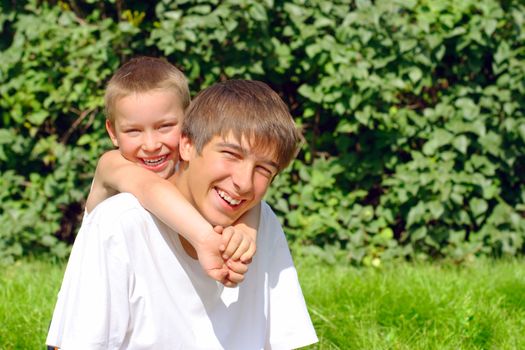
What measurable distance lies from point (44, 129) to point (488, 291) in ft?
9.97

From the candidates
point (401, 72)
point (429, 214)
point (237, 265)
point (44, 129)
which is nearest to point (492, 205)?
point (429, 214)

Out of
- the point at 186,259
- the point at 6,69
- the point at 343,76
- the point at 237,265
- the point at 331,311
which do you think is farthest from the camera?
the point at 6,69

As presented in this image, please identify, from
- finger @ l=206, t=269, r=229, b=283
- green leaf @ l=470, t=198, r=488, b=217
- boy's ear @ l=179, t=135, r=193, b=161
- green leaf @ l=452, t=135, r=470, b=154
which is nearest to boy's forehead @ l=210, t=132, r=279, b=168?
boy's ear @ l=179, t=135, r=193, b=161

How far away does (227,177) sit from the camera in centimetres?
222

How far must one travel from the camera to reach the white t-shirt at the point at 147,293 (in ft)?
7.11

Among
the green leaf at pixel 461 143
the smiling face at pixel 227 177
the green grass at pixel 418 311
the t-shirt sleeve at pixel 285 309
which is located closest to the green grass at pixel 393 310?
the green grass at pixel 418 311

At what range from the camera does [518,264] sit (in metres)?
4.55

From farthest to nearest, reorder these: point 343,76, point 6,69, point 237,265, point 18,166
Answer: point 18,166, point 6,69, point 343,76, point 237,265

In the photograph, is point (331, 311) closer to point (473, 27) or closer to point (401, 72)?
point (401, 72)

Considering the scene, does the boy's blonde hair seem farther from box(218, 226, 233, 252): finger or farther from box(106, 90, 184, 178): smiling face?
box(218, 226, 233, 252): finger

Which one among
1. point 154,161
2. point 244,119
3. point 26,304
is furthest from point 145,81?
point 26,304

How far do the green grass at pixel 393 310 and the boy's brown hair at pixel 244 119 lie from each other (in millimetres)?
1287

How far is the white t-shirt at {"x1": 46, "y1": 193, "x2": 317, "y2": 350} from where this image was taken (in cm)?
217

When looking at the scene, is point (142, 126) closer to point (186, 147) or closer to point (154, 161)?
point (154, 161)
